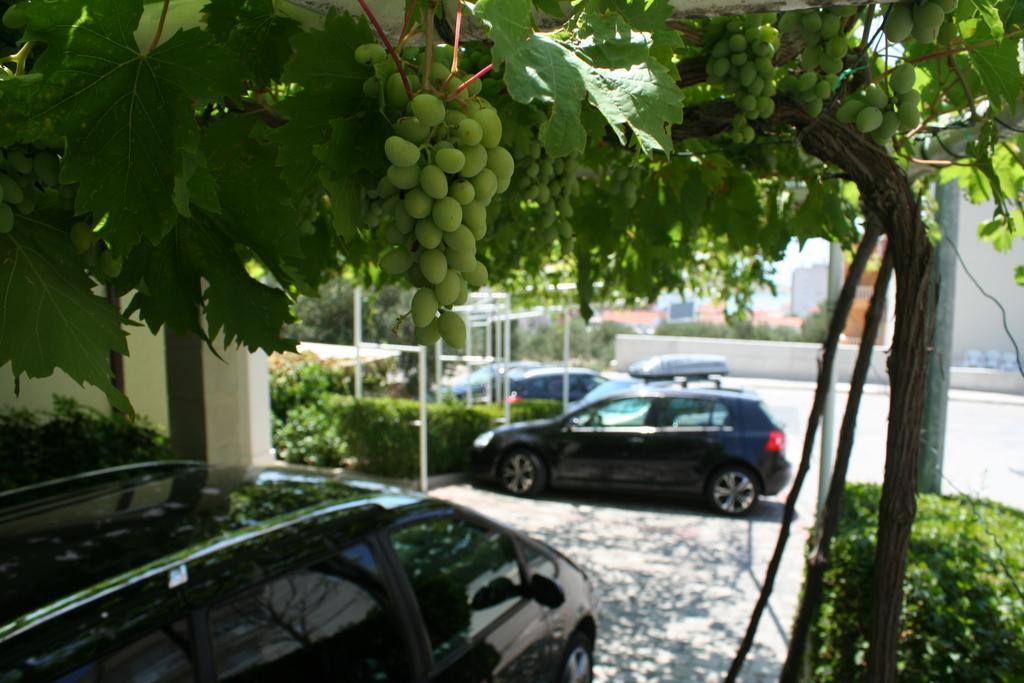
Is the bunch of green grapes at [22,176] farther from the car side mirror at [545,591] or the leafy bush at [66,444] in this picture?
the leafy bush at [66,444]

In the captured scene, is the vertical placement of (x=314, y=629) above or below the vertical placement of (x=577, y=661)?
above

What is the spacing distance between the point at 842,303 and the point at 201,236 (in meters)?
3.04

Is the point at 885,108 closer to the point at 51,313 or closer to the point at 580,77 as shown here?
the point at 580,77

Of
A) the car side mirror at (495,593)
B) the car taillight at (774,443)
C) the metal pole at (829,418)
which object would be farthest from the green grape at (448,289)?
the car taillight at (774,443)

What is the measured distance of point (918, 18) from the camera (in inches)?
61.9

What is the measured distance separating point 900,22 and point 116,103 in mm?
1514

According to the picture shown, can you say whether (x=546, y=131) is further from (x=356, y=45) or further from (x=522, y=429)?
(x=522, y=429)

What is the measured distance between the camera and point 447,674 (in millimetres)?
2967

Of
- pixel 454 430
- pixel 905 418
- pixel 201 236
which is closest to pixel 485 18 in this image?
pixel 201 236

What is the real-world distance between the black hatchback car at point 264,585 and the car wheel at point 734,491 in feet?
18.4

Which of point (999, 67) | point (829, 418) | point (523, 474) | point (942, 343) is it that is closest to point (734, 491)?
point (523, 474)

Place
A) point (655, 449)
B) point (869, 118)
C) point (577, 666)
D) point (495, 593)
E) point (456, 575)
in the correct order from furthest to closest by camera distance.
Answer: point (655, 449)
point (577, 666)
point (495, 593)
point (456, 575)
point (869, 118)

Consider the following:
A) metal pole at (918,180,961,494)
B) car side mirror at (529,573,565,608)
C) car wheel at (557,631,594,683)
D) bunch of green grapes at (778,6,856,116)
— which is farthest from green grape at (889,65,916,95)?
metal pole at (918,180,961,494)

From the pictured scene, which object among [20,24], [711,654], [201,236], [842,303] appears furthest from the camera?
[711,654]
